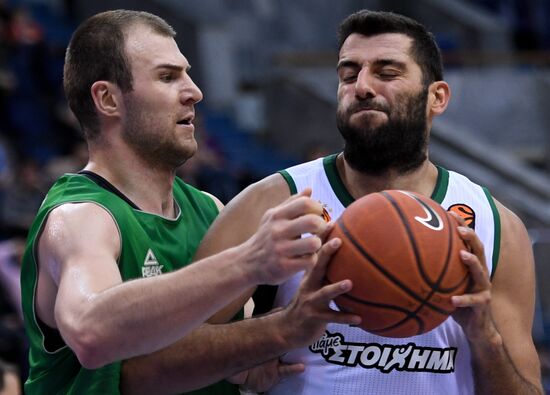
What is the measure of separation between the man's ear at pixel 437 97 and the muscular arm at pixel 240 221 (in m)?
0.68

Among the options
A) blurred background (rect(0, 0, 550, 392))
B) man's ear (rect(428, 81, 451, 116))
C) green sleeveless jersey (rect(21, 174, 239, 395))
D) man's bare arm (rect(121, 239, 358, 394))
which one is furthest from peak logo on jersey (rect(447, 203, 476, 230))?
blurred background (rect(0, 0, 550, 392))

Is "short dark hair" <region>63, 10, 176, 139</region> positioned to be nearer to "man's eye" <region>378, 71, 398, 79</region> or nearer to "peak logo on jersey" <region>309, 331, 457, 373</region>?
"man's eye" <region>378, 71, 398, 79</region>

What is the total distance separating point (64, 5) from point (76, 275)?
1375cm

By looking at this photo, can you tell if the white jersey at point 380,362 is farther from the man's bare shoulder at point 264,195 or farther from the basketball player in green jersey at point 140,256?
the basketball player in green jersey at point 140,256

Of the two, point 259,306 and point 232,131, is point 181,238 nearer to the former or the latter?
point 259,306

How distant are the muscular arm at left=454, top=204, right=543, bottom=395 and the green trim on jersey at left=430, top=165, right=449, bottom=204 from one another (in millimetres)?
244

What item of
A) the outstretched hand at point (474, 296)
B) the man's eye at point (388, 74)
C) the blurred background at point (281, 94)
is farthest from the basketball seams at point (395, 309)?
the blurred background at point (281, 94)

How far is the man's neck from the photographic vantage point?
4488 mm

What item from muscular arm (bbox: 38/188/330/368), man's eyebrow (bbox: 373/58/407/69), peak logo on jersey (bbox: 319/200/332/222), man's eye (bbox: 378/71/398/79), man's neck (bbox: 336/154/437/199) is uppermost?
man's eyebrow (bbox: 373/58/407/69)

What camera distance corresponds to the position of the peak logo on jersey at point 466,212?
444 centimetres

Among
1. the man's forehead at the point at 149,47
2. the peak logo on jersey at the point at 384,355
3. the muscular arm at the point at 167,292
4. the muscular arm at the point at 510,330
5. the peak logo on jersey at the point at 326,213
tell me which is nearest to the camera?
the muscular arm at the point at 167,292

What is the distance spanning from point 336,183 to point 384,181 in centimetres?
20

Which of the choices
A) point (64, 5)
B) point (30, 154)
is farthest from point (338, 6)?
point (30, 154)

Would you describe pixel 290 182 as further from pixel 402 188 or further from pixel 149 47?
pixel 149 47
